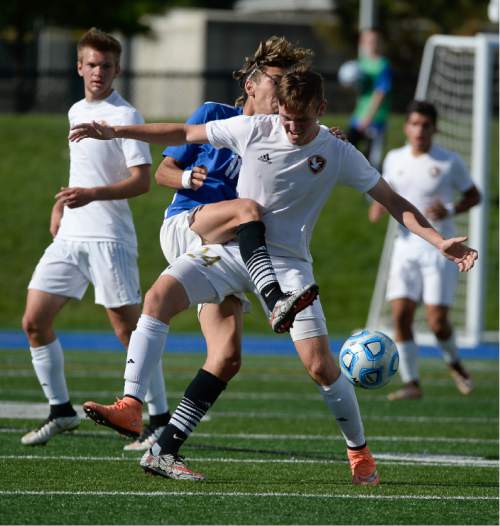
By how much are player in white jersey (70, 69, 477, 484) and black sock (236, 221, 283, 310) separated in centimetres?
17

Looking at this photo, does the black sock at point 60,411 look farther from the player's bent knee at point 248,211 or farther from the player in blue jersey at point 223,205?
the player's bent knee at point 248,211

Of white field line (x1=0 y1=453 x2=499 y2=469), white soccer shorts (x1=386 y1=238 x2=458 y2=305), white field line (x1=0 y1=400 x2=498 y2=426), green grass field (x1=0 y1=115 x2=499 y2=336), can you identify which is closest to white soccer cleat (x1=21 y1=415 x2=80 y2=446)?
white field line (x1=0 y1=453 x2=499 y2=469)

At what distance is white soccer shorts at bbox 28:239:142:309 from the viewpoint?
814 cm

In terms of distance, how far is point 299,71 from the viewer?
256 inches

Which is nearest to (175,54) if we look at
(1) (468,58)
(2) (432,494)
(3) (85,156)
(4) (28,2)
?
(4) (28,2)

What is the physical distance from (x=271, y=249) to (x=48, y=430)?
2.16 m

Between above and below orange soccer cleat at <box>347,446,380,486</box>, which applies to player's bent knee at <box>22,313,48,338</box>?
above

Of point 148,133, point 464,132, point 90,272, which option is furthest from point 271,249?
point 464,132

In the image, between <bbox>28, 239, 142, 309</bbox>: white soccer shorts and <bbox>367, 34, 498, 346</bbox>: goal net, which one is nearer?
<bbox>28, 239, 142, 309</bbox>: white soccer shorts

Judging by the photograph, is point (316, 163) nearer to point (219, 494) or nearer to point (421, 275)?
point (219, 494)

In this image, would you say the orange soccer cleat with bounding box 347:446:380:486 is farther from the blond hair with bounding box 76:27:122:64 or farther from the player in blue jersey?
the blond hair with bounding box 76:27:122:64

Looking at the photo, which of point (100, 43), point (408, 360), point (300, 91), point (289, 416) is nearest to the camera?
point (300, 91)

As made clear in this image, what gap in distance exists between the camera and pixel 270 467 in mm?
7328

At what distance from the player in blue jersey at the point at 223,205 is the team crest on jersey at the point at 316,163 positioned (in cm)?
33
